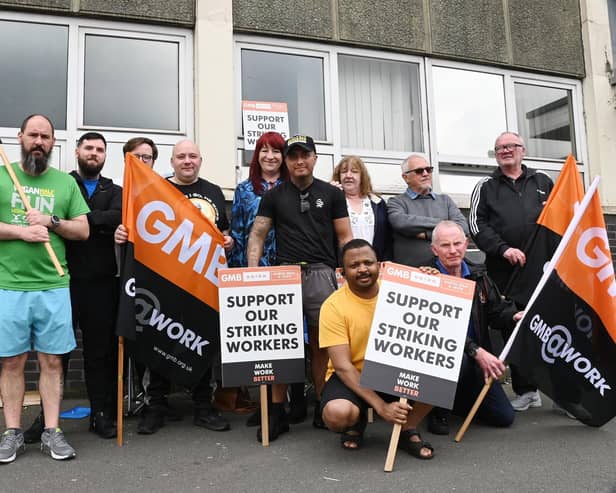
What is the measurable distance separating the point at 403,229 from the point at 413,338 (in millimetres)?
1366

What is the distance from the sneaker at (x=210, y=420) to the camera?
4.01 metres

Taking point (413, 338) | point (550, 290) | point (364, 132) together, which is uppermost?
point (364, 132)

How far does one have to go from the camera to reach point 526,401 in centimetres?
469

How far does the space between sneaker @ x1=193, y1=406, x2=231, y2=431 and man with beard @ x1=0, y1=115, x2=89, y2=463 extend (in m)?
0.96

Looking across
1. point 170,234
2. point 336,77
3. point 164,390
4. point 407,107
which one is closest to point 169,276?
point 170,234

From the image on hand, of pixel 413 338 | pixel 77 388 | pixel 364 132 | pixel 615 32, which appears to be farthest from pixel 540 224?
pixel 615 32

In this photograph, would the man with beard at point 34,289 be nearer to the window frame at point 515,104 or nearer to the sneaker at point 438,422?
the sneaker at point 438,422

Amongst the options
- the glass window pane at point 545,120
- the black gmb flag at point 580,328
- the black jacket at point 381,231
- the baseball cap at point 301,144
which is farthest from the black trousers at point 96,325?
the glass window pane at point 545,120

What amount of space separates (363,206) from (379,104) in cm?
289

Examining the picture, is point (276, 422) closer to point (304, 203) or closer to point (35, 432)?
point (304, 203)

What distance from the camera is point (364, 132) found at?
6.88 metres

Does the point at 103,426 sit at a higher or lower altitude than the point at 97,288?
lower

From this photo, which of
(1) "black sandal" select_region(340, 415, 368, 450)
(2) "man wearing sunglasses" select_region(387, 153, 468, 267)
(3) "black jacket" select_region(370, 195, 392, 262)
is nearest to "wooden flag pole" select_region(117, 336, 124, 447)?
(1) "black sandal" select_region(340, 415, 368, 450)

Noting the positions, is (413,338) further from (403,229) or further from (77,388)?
(77,388)
